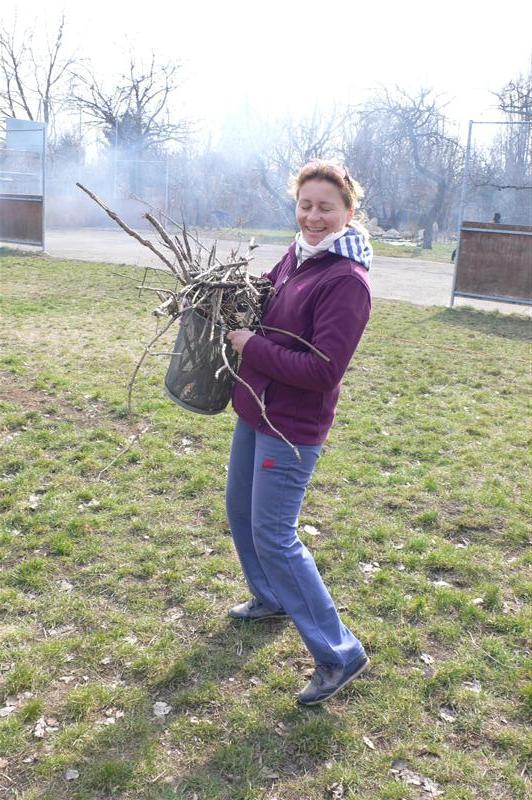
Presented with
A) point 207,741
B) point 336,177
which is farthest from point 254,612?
point 336,177

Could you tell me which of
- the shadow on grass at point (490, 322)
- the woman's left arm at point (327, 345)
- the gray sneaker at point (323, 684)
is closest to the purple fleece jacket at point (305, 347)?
the woman's left arm at point (327, 345)

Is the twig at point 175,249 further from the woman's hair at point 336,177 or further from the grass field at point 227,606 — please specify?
the grass field at point 227,606

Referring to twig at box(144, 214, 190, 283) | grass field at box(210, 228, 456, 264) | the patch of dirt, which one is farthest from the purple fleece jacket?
grass field at box(210, 228, 456, 264)

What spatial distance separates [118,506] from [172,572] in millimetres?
791

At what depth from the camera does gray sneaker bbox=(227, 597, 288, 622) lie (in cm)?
331

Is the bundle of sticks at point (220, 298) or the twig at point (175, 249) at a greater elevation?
the twig at point (175, 249)

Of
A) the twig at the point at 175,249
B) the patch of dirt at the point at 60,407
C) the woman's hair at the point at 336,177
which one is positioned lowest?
the patch of dirt at the point at 60,407

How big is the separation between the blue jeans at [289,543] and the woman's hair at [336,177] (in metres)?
0.87

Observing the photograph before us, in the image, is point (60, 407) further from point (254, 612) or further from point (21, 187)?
point (21, 187)

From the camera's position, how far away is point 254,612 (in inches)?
131

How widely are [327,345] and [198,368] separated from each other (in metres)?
0.56

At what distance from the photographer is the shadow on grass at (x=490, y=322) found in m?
10.5

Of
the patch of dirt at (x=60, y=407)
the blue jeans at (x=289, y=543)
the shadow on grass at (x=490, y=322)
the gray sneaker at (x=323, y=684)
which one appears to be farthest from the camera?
the shadow on grass at (x=490, y=322)

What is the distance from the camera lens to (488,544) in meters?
4.15
